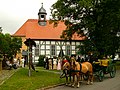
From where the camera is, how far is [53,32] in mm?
63844

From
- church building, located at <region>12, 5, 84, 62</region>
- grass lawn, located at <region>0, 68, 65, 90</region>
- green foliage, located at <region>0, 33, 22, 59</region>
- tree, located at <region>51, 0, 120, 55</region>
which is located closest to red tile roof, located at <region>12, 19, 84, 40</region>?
church building, located at <region>12, 5, 84, 62</region>

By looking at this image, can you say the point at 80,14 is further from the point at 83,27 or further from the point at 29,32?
the point at 29,32

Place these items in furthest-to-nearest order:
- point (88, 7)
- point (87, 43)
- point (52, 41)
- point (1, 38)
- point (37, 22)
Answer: point (37, 22)
point (52, 41)
point (1, 38)
point (87, 43)
point (88, 7)

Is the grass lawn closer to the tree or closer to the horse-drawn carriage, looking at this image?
the horse-drawn carriage

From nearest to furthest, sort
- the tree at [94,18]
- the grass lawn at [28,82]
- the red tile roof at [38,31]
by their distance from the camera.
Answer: the grass lawn at [28,82], the tree at [94,18], the red tile roof at [38,31]

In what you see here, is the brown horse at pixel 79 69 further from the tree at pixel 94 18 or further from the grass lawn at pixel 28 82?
the tree at pixel 94 18

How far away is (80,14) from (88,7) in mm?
2986

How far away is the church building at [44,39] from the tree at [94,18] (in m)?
22.1

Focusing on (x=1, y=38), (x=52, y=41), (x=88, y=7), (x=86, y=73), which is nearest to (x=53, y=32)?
(x=52, y=41)

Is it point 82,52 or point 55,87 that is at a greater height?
point 82,52

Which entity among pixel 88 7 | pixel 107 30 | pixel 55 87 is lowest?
pixel 55 87

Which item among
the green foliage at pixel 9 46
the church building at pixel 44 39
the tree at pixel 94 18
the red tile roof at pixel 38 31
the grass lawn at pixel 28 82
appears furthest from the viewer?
the red tile roof at pixel 38 31

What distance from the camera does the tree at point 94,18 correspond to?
3478 cm

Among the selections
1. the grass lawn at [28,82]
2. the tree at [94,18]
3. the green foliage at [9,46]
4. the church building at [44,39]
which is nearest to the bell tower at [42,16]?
the church building at [44,39]
